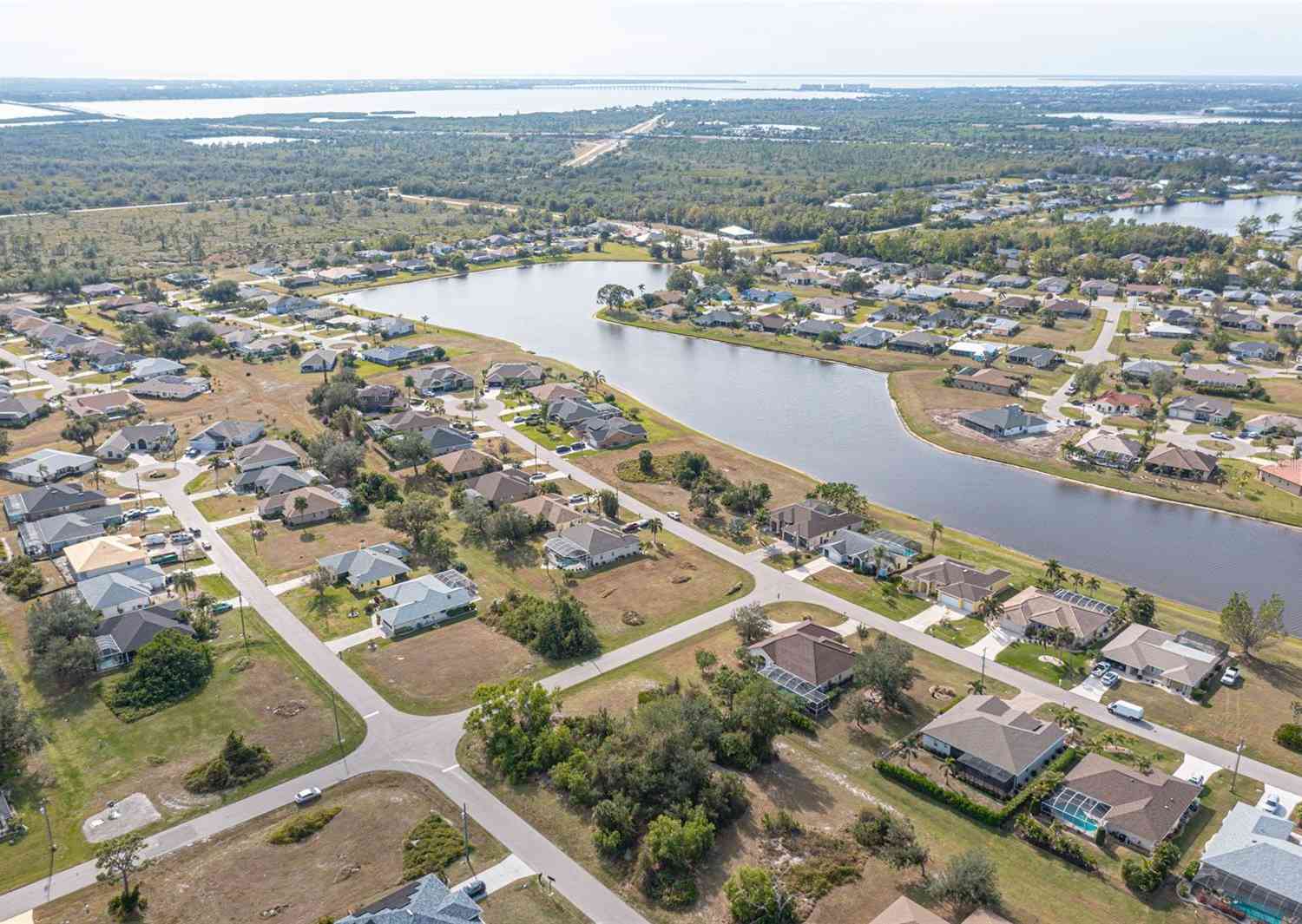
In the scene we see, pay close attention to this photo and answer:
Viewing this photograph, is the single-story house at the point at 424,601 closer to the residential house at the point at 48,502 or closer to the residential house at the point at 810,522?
the residential house at the point at 810,522

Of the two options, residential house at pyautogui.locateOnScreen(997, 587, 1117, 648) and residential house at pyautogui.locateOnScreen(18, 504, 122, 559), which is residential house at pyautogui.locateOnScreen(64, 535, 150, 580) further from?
residential house at pyautogui.locateOnScreen(997, 587, 1117, 648)

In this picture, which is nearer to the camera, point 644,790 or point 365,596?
point 644,790

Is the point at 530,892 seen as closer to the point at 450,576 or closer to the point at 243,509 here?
the point at 450,576

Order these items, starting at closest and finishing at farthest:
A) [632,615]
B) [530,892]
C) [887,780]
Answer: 1. [530,892]
2. [887,780]
3. [632,615]

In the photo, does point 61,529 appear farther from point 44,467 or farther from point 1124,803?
point 1124,803

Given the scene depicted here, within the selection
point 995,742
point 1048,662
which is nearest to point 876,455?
point 1048,662

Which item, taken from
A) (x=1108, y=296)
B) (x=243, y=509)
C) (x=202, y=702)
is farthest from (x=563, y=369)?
(x=1108, y=296)

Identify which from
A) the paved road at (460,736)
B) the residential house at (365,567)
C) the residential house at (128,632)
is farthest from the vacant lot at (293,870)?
the residential house at (365,567)
